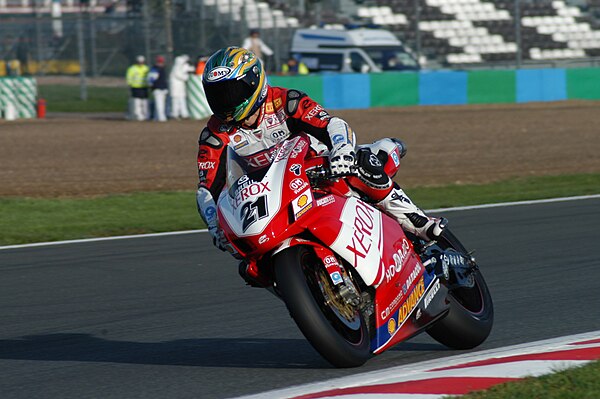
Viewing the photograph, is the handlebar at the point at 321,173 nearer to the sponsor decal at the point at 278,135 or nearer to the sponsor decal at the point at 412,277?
the sponsor decal at the point at 278,135

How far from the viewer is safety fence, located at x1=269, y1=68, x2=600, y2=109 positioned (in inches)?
1252

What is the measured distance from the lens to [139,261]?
9.46m

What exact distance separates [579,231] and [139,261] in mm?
4131

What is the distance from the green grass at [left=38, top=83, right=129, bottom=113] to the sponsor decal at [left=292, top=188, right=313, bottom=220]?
30.0m

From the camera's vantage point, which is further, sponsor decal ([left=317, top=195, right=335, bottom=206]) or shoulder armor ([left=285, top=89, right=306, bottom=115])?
shoulder armor ([left=285, top=89, right=306, bottom=115])

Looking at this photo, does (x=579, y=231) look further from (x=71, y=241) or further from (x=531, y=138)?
(x=531, y=138)

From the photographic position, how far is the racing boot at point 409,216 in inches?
224

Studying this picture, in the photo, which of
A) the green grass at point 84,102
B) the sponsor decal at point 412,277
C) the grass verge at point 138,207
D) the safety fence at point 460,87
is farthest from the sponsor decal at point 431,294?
the green grass at point 84,102

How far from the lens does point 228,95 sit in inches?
211

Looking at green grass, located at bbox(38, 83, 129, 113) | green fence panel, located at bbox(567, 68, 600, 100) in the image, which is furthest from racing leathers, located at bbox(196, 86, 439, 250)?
green grass, located at bbox(38, 83, 129, 113)

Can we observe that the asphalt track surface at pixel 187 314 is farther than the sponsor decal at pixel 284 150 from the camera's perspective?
Yes

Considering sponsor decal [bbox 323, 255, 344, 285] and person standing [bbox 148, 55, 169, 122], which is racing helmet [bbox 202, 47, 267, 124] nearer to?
sponsor decal [bbox 323, 255, 344, 285]

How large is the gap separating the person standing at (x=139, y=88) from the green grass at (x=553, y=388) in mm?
25779

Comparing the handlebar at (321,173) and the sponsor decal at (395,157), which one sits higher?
the handlebar at (321,173)
